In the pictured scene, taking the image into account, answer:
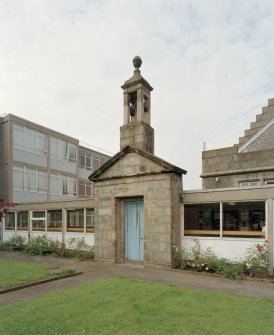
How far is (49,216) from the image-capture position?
53.6 feet

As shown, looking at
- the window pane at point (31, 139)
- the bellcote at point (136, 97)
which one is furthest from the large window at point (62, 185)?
the bellcote at point (136, 97)

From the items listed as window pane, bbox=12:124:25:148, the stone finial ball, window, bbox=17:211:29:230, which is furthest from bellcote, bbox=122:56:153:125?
window pane, bbox=12:124:25:148

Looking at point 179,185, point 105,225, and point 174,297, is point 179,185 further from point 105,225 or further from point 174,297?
point 174,297

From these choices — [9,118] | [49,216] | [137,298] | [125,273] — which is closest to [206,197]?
[125,273]

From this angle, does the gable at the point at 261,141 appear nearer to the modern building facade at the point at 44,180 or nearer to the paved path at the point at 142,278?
the paved path at the point at 142,278

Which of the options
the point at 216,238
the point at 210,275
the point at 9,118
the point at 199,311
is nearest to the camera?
the point at 199,311

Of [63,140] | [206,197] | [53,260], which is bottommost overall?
[53,260]

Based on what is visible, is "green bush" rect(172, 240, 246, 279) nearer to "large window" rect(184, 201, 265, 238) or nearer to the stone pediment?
"large window" rect(184, 201, 265, 238)

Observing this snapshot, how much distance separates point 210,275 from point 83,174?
102ft

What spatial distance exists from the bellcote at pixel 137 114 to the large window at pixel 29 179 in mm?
19085

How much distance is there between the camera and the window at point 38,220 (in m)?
16.6

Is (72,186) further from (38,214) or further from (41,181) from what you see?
(38,214)

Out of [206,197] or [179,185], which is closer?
[206,197]

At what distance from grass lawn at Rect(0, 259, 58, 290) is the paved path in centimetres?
58
